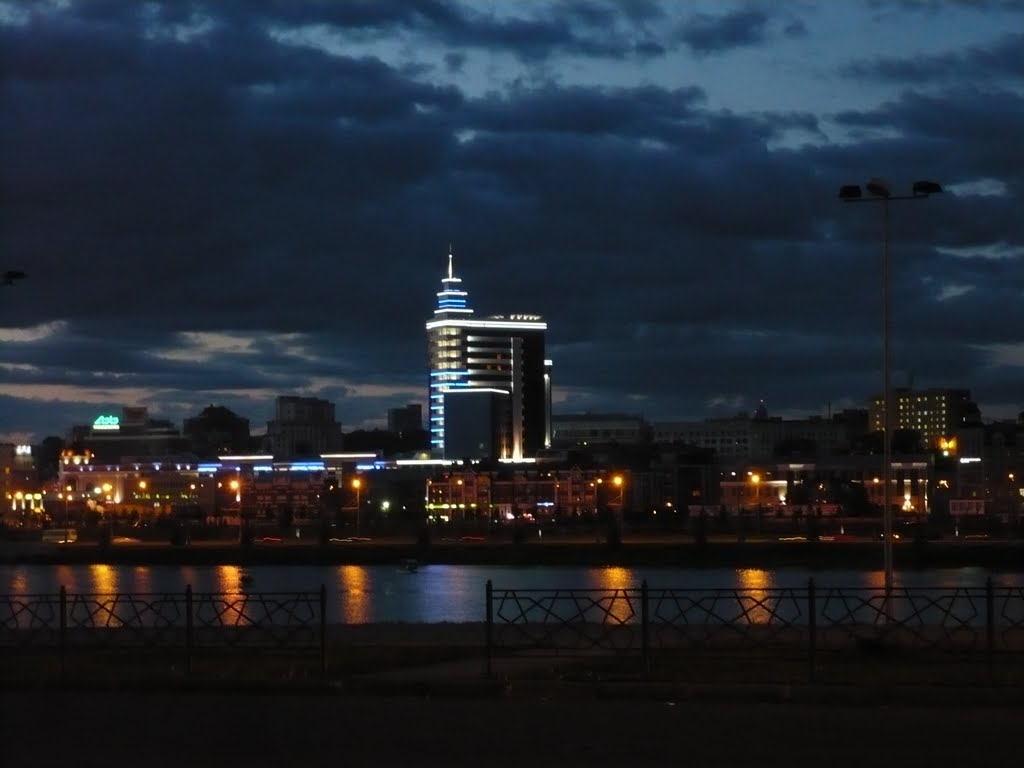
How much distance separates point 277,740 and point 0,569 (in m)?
127

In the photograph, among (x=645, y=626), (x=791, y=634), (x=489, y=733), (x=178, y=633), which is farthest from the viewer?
(x=178, y=633)

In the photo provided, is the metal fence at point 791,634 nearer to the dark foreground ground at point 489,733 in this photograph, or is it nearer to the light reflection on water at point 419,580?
the dark foreground ground at point 489,733

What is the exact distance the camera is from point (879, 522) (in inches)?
6358

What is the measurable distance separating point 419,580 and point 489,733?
8540 centimetres

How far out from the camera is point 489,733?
19078 millimetres

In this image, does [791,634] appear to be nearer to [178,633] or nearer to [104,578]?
[178,633]

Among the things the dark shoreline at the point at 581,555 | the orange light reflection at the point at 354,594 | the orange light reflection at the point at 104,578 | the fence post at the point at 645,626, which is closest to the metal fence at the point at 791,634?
the fence post at the point at 645,626

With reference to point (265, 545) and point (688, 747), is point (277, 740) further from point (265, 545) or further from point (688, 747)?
point (265, 545)

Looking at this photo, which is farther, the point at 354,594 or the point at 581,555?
the point at 581,555

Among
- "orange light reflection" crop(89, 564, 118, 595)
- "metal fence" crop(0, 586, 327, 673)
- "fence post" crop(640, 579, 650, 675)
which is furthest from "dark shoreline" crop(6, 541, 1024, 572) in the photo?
"fence post" crop(640, 579, 650, 675)

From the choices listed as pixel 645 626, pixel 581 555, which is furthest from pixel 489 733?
pixel 581 555

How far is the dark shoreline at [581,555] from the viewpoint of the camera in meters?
112

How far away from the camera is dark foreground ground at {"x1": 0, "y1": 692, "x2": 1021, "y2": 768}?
1700 cm

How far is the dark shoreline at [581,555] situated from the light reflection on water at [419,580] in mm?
2619
